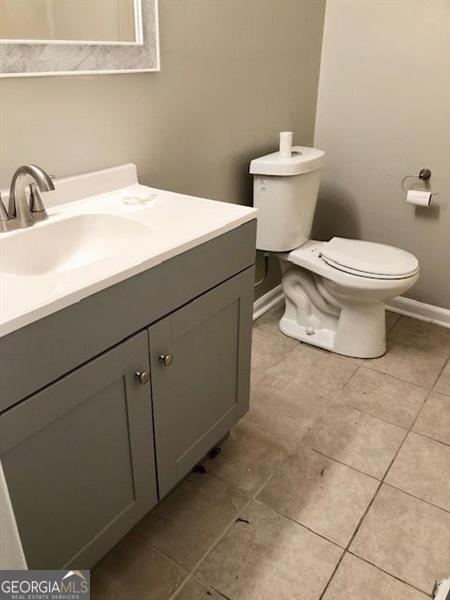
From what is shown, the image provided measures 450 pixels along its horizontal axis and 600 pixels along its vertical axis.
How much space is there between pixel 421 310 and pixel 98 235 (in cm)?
182

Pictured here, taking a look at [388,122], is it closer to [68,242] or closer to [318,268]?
[318,268]

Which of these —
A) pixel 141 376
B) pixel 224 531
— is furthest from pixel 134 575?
pixel 141 376

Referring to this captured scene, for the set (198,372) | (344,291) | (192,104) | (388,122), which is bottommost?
(344,291)

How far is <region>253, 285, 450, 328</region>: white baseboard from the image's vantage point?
2.48 metres

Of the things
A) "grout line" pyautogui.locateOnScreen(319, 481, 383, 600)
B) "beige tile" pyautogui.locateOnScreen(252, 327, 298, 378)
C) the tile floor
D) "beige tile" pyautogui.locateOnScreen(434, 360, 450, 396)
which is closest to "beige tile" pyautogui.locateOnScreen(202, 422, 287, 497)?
the tile floor

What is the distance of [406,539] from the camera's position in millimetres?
1382

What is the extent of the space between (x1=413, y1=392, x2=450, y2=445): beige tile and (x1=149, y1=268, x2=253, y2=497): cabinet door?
72 cm

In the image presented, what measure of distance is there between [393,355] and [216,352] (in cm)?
117

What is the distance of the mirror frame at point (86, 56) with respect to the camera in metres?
1.16

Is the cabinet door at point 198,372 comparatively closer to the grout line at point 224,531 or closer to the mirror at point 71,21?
the grout line at point 224,531

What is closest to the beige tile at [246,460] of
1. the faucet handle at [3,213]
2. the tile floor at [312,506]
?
the tile floor at [312,506]

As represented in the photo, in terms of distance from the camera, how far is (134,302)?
1.03 metres

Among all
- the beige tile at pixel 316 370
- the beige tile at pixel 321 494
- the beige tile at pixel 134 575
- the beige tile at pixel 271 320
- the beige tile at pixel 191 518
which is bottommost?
the beige tile at pixel 134 575

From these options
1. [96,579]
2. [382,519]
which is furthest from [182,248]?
[382,519]
